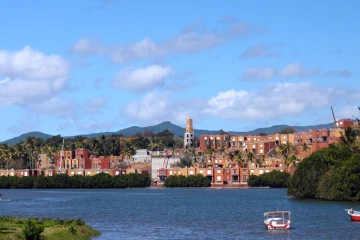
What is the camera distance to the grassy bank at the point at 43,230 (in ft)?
188

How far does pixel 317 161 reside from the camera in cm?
13900

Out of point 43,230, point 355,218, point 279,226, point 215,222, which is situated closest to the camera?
point 43,230

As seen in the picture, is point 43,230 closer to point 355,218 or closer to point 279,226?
point 279,226

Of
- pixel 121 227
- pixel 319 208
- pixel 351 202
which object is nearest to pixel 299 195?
pixel 351 202

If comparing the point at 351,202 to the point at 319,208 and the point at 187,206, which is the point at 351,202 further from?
the point at 187,206

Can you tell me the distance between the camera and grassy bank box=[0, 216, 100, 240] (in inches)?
2256

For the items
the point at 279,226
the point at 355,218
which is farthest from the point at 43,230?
the point at 355,218

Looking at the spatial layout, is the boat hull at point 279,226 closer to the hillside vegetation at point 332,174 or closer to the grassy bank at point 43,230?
the grassy bank at point 43,230

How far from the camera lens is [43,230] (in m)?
61.8

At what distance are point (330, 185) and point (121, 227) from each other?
5689cm

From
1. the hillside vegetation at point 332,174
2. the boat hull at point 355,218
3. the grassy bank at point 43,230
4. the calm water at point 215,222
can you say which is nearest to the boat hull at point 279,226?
the calm water at point 215,222

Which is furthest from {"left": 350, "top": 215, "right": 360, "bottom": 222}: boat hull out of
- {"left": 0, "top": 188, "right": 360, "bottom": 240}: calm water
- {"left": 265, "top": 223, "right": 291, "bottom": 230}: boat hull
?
{"left": 265, "top": 223, "right": 291, "bottom": 230}: boat hull

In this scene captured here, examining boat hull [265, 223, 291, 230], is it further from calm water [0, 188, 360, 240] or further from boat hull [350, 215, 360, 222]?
boat hull [350, 215, 360, 222]

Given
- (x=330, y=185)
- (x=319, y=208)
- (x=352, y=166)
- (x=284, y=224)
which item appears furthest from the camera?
(x=330, y=185)
